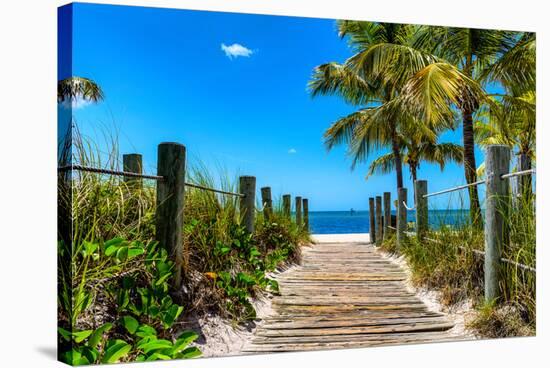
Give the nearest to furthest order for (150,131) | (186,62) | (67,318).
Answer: (67,318)
(150,131)
(186,62)

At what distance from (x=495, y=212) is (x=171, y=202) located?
2.47 meters

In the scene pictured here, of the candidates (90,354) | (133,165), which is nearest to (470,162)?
(133,165)

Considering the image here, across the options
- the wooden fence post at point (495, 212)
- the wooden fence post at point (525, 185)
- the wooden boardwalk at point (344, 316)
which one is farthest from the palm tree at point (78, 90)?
the wooden fence post at point (525, 185)

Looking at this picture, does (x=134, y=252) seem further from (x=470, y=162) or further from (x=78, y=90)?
(x=470, y=162)

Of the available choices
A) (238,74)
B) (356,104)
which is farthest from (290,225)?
(238,74)

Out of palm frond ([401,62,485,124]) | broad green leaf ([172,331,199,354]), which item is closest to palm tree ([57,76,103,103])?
broad green leaf ([172,331,199,354])

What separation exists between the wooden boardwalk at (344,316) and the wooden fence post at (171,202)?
85cm

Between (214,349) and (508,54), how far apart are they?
371cm

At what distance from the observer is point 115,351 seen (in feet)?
9.32

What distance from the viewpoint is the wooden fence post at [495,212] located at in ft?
12.9

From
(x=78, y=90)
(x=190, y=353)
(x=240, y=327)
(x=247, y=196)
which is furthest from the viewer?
(x=247, y=196)

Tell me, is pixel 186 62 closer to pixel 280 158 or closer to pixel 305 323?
pixel 280 158

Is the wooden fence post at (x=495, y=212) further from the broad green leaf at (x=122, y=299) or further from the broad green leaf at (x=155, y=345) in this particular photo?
the broad green leaf at (x=122, y=299)

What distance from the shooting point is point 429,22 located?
4.24m
